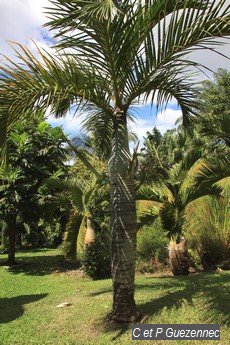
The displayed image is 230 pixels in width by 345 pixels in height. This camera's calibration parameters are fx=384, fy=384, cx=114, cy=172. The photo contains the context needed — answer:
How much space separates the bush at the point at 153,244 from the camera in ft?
41.0

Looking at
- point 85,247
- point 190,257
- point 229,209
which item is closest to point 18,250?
point 85,247

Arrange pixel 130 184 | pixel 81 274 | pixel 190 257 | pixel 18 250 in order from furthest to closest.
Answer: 1. pixel 18 250
2. pixel 81 274
3. pixel 190 257
4. pixel 130 184

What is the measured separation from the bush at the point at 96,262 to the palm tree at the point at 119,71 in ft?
Answer: 21.5

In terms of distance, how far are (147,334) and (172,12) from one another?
4.02 metres

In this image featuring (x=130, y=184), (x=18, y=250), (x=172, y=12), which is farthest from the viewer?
(x=18, y=250)

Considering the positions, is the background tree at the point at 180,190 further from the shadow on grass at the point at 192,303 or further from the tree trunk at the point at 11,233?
the tree trunk at the point at 11,233

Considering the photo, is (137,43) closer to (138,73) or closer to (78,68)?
(138,73)

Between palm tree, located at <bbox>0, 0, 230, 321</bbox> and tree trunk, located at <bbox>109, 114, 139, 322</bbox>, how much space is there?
12mm

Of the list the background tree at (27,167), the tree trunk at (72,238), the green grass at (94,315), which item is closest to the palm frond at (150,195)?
the green grass at (94,315)

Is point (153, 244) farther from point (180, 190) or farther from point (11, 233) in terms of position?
point (11, 233)

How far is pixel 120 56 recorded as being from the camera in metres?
4.99

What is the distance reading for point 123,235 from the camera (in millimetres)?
5234

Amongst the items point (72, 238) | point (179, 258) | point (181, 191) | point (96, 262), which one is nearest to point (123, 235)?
point (181, 191)

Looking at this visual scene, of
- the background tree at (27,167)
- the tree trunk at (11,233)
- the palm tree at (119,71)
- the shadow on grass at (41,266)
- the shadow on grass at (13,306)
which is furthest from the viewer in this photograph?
the tree trunk at (11,233)
